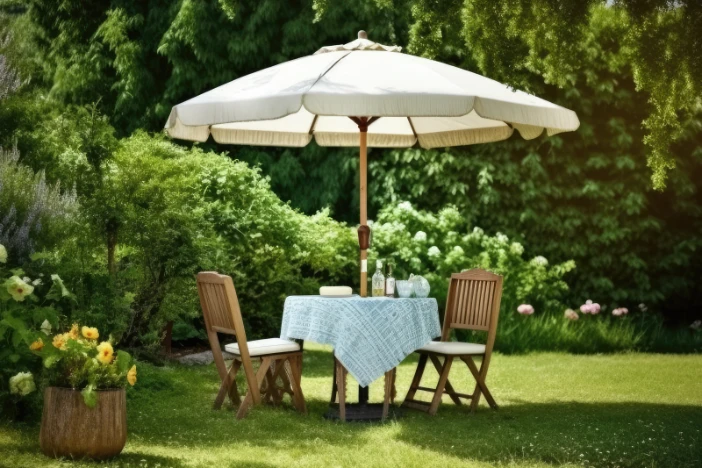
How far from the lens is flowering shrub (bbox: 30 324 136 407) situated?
5.72m

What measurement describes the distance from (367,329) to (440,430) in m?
0.87

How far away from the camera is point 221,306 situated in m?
7.52

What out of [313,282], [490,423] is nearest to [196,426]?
[490,423]

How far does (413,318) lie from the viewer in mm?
7422

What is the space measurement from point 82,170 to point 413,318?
3.88m

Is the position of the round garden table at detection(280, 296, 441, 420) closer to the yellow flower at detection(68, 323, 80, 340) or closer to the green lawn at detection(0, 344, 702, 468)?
the green lawn at detection(0, 344, 702, 468)

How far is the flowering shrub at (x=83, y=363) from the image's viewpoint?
18.8ft

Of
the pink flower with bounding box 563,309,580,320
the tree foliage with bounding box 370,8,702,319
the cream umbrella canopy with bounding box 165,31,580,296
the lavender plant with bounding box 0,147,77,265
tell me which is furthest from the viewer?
the tree foliage with bounding box 370,8,702,319

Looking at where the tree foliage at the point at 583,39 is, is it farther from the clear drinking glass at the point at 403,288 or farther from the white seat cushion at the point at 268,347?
the white seat cushion at the point at 268,347

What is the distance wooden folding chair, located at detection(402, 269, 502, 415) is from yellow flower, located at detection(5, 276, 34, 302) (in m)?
3.16

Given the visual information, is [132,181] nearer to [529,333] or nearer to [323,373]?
[323,373]

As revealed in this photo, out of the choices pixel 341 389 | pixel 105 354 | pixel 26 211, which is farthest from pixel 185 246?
pixel 105 354

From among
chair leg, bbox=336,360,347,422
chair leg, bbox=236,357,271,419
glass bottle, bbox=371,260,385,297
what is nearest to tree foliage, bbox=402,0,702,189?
glass bottle, bbox=371,260,385,297

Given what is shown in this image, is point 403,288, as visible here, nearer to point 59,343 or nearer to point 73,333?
point 73,333
